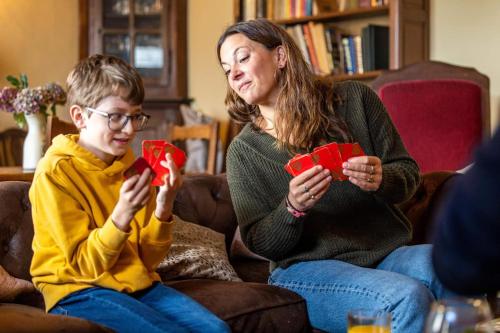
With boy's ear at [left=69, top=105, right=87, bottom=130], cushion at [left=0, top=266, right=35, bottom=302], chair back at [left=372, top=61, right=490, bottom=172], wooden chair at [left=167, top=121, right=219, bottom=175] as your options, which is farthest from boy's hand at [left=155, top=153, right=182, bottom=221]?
wooden chair at [left=167, top=121, right=219, bottom=175]

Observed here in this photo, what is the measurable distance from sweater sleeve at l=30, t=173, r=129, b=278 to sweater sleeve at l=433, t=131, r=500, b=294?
1071 millimetres

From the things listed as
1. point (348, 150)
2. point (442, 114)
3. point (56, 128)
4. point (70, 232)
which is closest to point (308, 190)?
point (348, 150)

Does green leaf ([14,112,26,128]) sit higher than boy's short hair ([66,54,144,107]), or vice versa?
boy's short hair ([66,54,144,107])

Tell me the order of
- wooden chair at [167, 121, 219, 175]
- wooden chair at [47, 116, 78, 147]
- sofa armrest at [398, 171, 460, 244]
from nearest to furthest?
1. sofa armrest at [398, 171, 460, 244]
2. wooden chair at [47, 116, 78, 147]
3. wooden chair at [167, 121, 219, 175]

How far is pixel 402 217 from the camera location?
227 cm

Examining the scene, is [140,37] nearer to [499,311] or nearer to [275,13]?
[275,13]

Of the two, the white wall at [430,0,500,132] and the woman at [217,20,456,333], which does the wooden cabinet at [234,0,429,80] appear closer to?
the white wall at [430,0,500,132]

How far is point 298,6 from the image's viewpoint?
502cm

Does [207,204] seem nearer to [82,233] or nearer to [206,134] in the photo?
[82,233]

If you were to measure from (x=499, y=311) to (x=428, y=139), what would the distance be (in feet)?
5.81

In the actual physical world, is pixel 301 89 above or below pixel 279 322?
above

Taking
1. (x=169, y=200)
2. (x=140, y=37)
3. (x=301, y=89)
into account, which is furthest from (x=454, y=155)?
(x=140, y=37)

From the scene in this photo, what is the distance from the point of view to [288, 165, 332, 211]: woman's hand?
1.96 m

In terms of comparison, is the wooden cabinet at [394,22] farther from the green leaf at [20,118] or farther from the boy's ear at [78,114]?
the boy's ear at [78,114]
